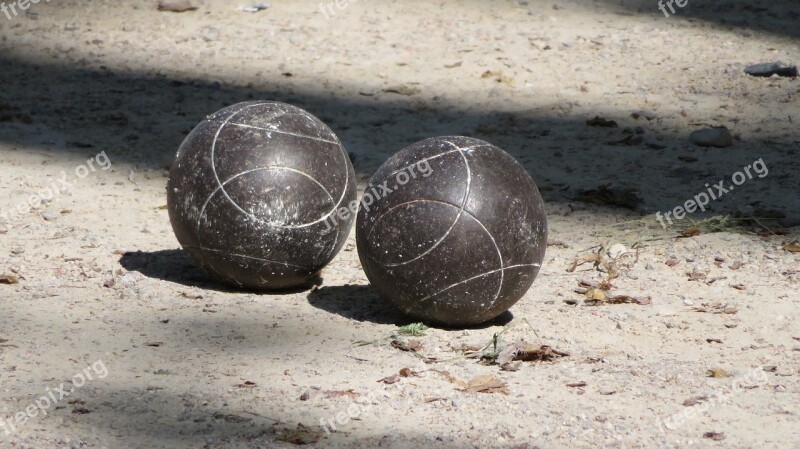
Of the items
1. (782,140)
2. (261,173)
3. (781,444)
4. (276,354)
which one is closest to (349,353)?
(276,354)

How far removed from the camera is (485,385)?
5.99m

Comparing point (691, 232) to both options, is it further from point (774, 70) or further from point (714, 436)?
point (774, 70)

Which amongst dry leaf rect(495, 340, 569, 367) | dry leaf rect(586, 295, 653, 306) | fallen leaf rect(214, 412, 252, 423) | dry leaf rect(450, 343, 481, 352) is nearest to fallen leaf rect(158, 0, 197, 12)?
dry leaf rect(586, 295, 653, 306)

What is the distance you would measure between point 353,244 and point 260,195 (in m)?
1.94

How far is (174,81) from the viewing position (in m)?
12.6

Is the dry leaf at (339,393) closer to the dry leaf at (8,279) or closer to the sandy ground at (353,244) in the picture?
the sandy ground at (353,244)

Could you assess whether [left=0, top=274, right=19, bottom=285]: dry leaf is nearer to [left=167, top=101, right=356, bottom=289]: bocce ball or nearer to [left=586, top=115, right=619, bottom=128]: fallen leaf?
[left=167, top=101, right=356, bottom=289]: bocce ball

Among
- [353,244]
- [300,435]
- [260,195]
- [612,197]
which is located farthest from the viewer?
[612,197]

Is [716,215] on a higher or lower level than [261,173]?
lower

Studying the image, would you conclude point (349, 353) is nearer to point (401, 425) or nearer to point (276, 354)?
point (276, 354)

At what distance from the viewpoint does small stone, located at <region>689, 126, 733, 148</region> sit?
424 inches

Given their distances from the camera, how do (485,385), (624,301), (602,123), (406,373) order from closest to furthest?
(485,385)
(406,373)
(624,301)
(602,123)

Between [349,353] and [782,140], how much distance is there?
637cm

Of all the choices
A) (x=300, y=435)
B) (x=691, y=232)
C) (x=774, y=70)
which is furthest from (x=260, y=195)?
(x=774, y=70)
